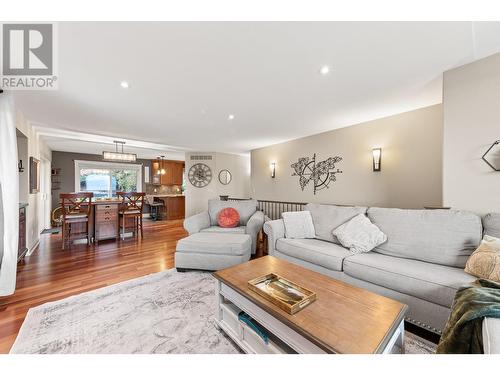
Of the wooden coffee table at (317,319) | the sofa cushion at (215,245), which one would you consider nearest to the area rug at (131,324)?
the wooden coffee table at (317,319)

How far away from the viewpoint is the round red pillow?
3.48 meters

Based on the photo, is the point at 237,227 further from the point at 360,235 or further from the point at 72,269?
the point at 72,269

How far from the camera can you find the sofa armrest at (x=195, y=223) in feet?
10.5

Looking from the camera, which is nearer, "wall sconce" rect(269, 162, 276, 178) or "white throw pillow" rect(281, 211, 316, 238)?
"white throw pillow" rect(281, 211, 316, 238)

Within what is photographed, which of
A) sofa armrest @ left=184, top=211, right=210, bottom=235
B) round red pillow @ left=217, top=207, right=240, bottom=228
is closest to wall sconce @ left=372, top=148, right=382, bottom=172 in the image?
round red pillow @ left=217, top=207, right=240, bottom=228

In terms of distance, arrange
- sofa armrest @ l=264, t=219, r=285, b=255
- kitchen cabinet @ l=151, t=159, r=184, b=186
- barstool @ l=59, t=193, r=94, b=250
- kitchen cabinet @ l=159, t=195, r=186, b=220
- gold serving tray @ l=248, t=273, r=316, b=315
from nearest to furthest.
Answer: gold serving tray @ l=248, t=273, r=316, b=315 → sofa armrest @ l=264, t=219, r=285, b=255 → barstool @ l=59, t=193, r=94, b=250 → kitchen cabinet @ l=159, t=195, r=186, b=220 → kitchen cabinet @ l=151, t=159, r=184, b=186

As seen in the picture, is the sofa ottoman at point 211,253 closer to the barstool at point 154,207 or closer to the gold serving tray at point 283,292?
the gold serving tray at point 283,292

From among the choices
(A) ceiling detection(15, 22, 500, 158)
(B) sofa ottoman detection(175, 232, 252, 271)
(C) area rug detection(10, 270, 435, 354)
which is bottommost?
(C) area rug detection(10, 270, 435, 354)

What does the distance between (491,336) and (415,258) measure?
4.49ft

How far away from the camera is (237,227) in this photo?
3.54 meters

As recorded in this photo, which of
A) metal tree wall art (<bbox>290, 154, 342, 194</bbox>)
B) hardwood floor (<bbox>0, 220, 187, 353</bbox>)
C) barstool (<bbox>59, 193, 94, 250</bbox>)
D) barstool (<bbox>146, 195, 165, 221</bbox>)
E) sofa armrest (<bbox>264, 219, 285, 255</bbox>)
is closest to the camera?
hardwood floor (<bbox>0, 220, 187, 353</bbox>)

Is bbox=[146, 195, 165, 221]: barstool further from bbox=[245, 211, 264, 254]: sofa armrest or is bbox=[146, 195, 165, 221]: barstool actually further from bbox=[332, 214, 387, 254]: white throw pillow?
bbox=[332, 214, 387, 254]: white throw pillow

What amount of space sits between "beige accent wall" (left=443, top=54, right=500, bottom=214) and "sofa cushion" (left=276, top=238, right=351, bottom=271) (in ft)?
4.00

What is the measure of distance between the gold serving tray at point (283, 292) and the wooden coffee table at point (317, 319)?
30 mm
